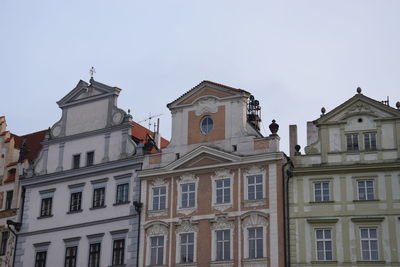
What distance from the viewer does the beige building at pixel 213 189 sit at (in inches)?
1649

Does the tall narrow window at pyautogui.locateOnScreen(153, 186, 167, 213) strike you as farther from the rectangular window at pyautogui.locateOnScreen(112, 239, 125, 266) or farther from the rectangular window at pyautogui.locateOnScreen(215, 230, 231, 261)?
the rectangular window at pyautogui.locateOnScreen(215, 230, 231, 261)

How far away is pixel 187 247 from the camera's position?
4341 centimetres

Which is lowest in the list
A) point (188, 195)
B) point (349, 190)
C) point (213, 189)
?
point (349, 190)

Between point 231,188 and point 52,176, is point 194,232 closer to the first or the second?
point 231,188

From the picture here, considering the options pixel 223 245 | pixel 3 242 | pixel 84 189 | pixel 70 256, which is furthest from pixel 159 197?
pixel 3 242

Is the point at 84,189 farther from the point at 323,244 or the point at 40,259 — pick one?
the point at 323,244

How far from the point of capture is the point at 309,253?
1603 inches

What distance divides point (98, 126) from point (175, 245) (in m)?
10.5

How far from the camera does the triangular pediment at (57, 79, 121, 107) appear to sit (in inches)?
1969

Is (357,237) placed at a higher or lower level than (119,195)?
lower

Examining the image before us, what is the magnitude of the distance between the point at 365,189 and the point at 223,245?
839 cm

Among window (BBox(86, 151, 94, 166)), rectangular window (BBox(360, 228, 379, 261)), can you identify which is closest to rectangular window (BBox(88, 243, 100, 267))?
window (BBox(86, 151, 94, 166))

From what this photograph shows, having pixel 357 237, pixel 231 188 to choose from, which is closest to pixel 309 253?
pixel 357 237

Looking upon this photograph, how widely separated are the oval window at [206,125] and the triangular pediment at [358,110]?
6436mm
